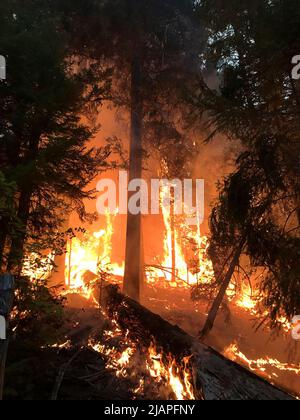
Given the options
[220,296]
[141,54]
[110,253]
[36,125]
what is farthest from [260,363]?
[110,253]

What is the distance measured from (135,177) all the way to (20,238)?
754 cm

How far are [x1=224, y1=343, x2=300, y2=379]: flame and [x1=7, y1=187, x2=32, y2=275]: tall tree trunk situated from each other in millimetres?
7600

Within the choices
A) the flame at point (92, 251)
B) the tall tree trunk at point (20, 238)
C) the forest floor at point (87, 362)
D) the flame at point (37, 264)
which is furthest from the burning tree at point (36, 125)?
the flame at point (92, 251)

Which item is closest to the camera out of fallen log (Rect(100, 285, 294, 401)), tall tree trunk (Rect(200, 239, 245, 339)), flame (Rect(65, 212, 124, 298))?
fallen log (Rect(100, 285, 294, 401))

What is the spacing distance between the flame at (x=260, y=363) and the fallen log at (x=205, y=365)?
12.9 feet

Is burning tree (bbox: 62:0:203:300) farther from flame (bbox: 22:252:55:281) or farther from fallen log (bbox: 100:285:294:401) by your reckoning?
flame (bbox: 22:252:55:281)

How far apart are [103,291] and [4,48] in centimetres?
846

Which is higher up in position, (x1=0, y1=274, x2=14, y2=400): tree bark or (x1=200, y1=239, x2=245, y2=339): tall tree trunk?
(x1=0, y1=274, x2=14, y2=400): tree bark

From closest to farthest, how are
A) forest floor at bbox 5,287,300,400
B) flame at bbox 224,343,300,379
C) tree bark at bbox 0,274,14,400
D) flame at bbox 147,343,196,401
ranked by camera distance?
tree bark at bbox 0,274,14,400 → forest floor at bbox 5,287,300,400 → flame at bbox 147,343,196,401 → flame at bbox 224,343,300,379

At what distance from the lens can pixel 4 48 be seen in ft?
29.0

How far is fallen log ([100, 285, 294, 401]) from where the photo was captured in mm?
5793

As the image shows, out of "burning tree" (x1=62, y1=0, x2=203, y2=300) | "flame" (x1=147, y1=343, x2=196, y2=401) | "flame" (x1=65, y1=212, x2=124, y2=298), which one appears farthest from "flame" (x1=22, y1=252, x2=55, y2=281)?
"flame" (x1=65, y1=212, x2=124, y2=298)

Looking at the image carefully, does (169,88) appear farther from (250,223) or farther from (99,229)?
(99,229)
